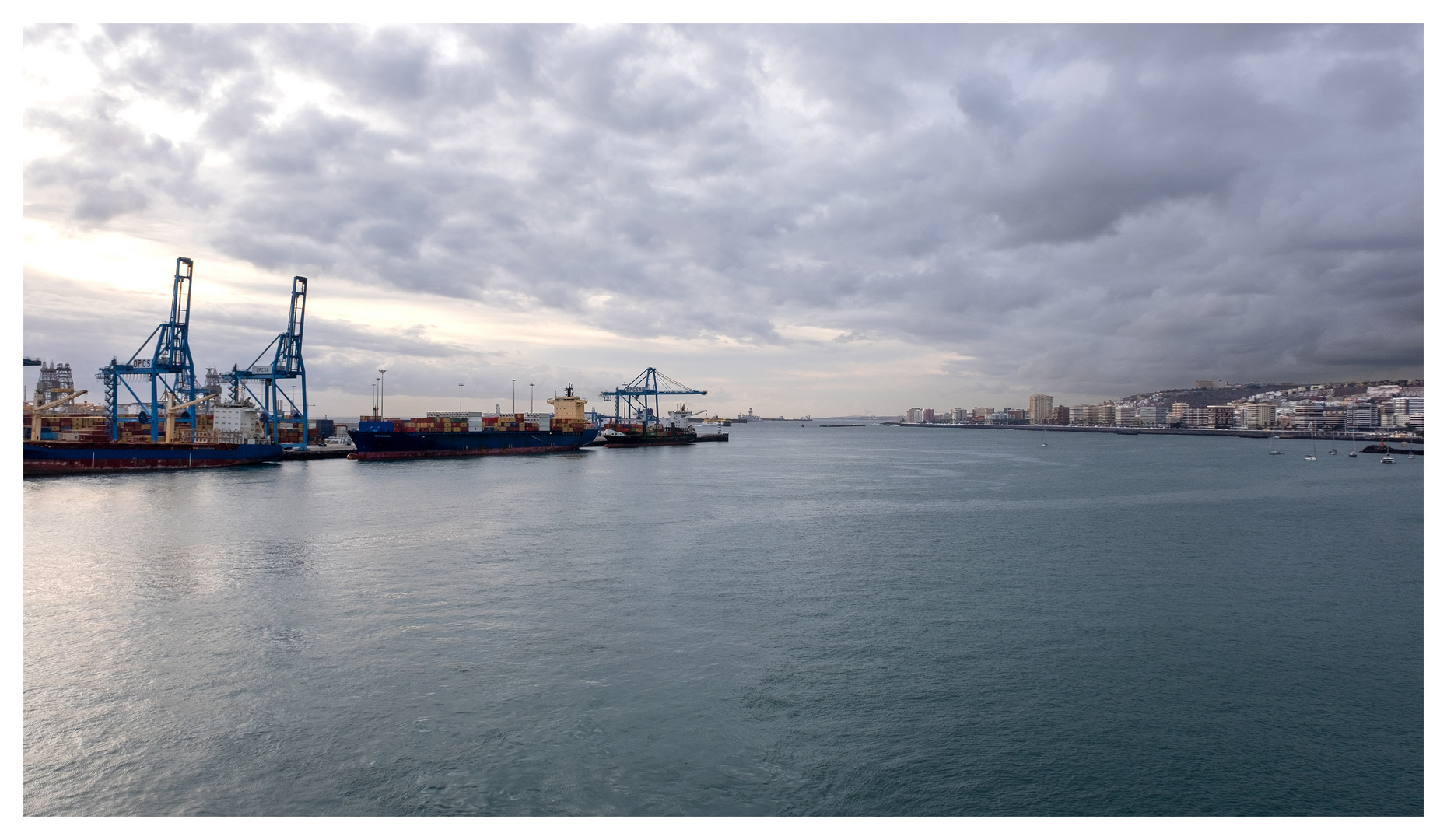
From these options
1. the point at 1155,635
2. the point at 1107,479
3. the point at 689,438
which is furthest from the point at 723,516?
the point at 689,438

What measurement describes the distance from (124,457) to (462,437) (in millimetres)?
29570

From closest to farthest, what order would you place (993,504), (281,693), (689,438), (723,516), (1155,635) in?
(281,693) < (1155,635) < (723,516) < (993,504) < (689,438)

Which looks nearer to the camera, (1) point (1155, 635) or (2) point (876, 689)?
(2) point (876, 689)

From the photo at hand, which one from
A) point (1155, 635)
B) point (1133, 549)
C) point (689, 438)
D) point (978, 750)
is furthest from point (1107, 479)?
point (689, 438)

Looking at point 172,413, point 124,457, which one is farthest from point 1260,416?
point 124,457

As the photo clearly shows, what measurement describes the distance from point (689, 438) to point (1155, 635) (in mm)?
100990

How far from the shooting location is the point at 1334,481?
4962cm

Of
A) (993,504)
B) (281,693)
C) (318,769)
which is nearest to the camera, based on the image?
→ (318,769)

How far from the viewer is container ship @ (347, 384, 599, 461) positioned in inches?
2771

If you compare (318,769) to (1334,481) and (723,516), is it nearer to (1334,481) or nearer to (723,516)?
(723,516)

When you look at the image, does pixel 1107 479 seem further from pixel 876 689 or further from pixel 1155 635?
pixel 876 689

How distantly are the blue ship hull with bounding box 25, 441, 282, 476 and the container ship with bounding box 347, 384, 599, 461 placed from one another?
1143 centimetres

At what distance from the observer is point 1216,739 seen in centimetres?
1003

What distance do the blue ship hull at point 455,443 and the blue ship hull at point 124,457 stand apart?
10972mm
